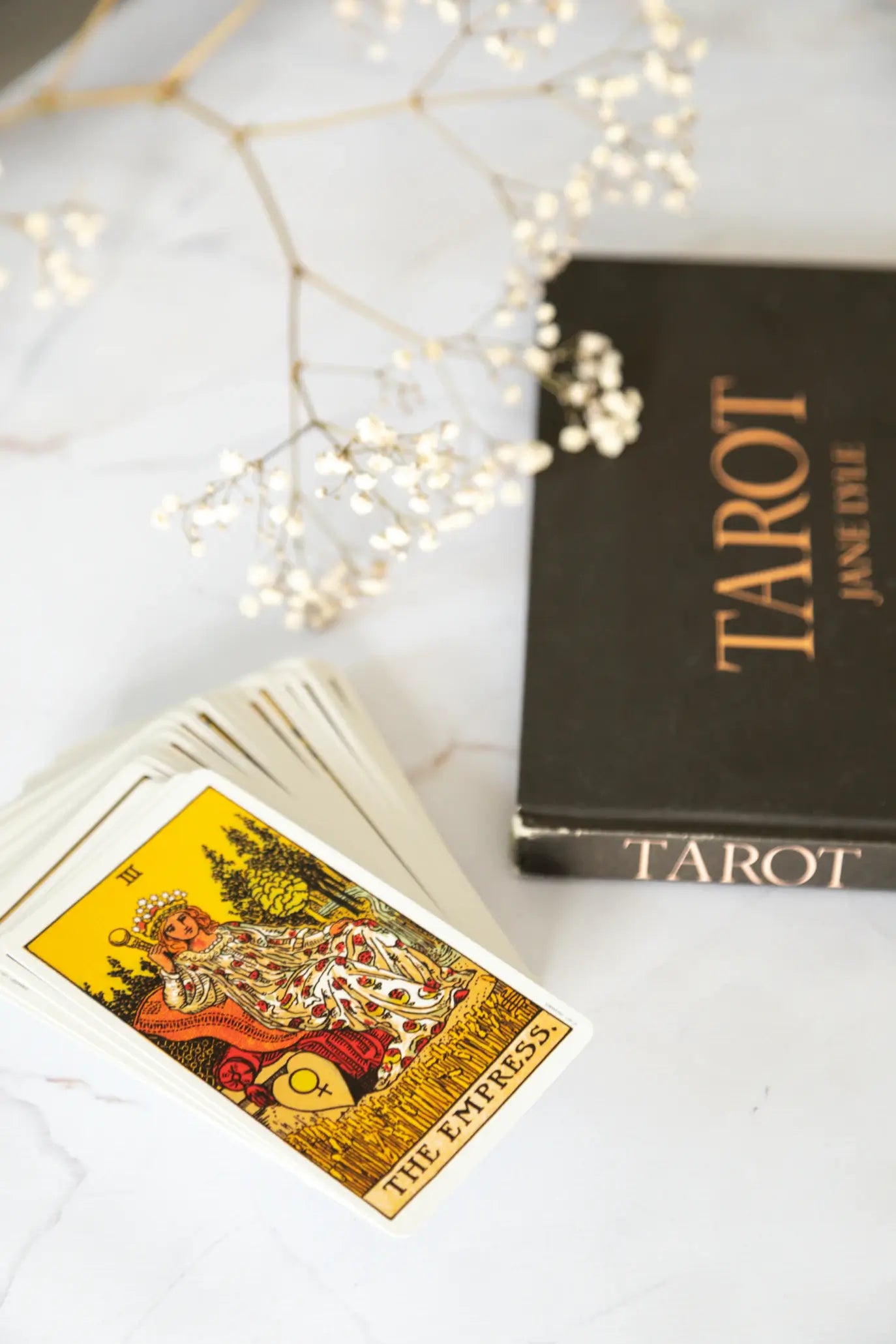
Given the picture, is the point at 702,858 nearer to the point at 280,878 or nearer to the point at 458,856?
the point at 458,856

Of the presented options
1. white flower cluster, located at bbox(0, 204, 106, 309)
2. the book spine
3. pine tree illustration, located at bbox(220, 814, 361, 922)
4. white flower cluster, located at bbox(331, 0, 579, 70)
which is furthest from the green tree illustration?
white flower cluster, located at bbox(331, 0, 579, 70)

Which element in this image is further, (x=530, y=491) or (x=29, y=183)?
(x=29, y=183)

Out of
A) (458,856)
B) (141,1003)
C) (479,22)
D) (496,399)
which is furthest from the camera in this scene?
(479,22)

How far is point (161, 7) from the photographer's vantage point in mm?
1132

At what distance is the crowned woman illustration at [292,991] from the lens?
0.71 metres

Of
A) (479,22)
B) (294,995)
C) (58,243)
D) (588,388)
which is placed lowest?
(294,995)

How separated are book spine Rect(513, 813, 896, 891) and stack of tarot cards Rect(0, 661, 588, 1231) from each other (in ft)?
0.23

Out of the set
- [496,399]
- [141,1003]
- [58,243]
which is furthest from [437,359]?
[141,1003]

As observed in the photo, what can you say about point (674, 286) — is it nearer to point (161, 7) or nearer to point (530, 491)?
point (530, 491)

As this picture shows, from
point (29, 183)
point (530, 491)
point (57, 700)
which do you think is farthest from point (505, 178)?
point (57, 700)

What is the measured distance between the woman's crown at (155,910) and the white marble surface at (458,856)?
13cm

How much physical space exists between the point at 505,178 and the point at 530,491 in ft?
1.05

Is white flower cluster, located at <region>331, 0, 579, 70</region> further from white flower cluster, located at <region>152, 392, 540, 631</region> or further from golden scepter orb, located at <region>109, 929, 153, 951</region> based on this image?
golden scepter orb, located at <region>109, 929, 153, 951</region>

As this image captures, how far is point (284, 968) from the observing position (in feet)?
2.40
